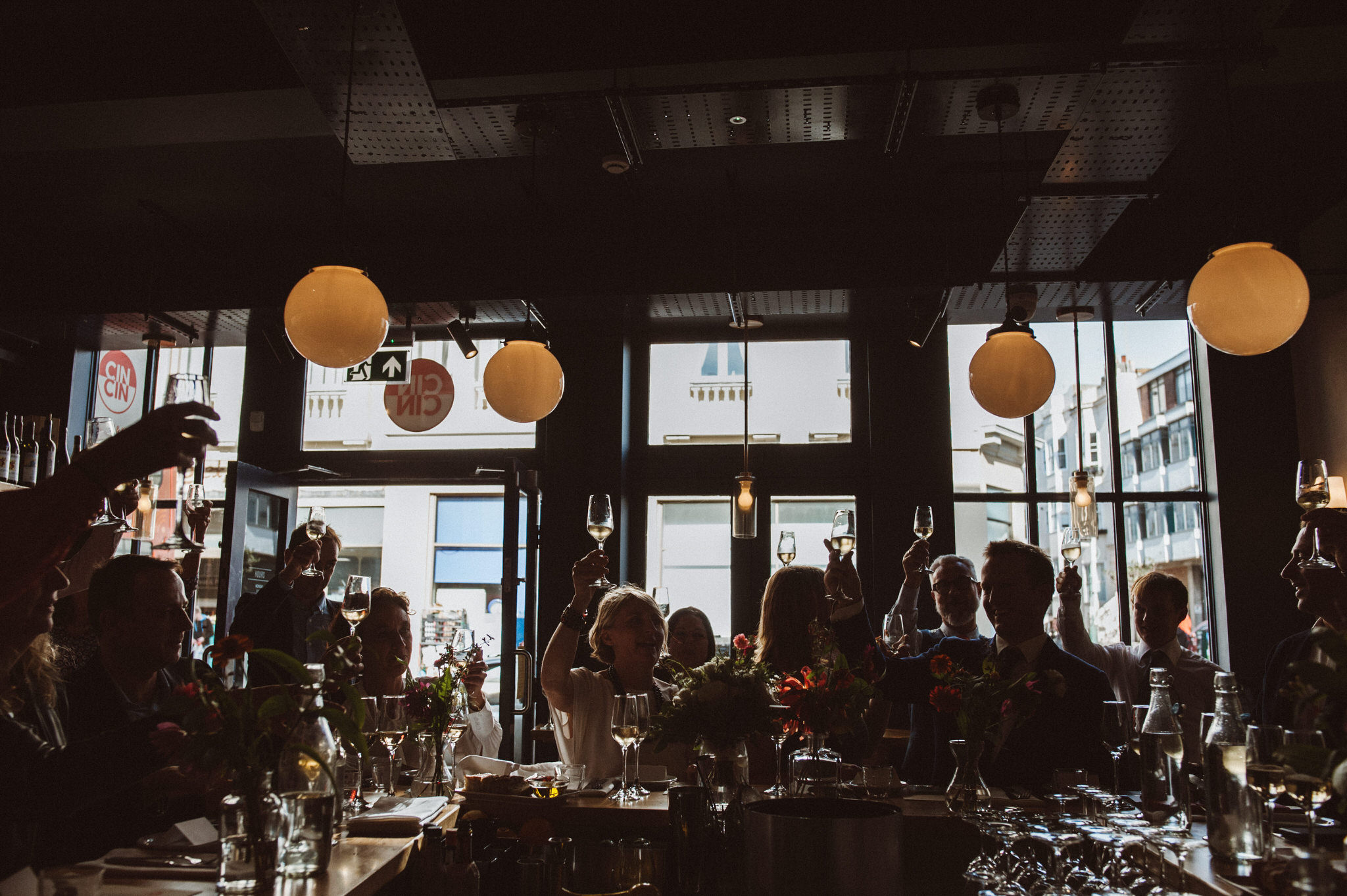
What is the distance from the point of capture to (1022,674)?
290cm

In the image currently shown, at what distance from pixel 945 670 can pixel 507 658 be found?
4.12 m

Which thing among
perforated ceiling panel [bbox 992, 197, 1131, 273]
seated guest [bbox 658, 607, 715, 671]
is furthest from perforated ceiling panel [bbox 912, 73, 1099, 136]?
seated guest [bbox 658, 607, 715, 671]

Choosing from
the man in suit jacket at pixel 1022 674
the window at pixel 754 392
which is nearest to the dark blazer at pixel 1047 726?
the man in suit jacket at pixel 1022 674

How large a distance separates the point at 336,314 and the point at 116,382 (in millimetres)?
5384

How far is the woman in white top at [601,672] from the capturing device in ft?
11.4

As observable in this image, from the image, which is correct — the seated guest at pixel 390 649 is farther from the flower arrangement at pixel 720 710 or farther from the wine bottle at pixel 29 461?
the wine bottle at pixel 29 461

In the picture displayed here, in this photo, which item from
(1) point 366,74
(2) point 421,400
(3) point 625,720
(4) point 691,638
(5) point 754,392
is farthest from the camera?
(2) point 421,400

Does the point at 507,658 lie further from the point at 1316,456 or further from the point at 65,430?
the point at 1316,456

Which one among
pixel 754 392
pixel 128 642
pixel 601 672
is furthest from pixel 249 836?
pixel 754 392

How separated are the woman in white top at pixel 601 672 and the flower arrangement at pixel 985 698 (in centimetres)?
125

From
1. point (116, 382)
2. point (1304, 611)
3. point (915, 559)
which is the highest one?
point (116, 382)

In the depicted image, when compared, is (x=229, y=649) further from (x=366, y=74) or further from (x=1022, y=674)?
(x=1022, y=674)

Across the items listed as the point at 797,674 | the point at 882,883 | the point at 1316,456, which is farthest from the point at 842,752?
the point at 1316,456

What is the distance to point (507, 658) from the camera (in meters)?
6.06
